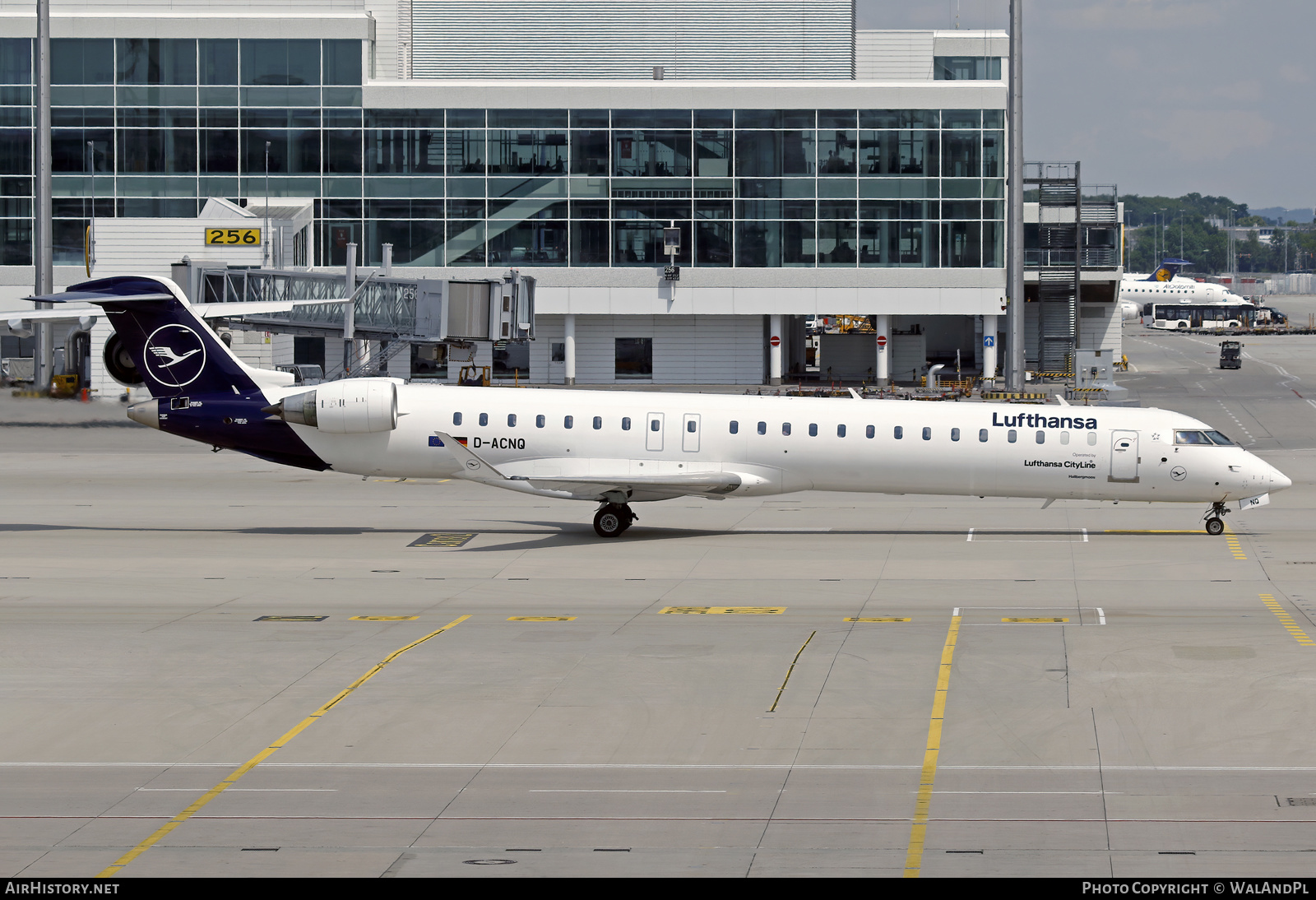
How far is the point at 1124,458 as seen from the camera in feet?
111

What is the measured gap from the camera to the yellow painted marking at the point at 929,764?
13.4m

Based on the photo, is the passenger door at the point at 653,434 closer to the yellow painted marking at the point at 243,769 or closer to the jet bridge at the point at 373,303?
the yellow painted marking at the point at 243,769

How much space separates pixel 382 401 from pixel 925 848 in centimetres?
2295

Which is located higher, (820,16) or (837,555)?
(820,16)

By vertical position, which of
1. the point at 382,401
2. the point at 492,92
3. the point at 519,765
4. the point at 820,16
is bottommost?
the point at 519,765

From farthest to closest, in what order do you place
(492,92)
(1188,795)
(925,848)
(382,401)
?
(492,92)
(382,401)
(1188,795)
(925,848)

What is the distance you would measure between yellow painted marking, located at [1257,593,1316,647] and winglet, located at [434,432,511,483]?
52.0 ft

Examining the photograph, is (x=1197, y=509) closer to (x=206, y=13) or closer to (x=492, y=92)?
(x=492, y=92)

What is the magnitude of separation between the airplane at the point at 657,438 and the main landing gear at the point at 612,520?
0.12ft

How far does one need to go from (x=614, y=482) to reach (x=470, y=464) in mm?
3195

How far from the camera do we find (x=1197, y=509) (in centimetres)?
3944

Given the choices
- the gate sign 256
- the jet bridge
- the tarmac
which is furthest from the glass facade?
the tarmac

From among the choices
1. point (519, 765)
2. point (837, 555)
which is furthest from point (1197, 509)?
point (519, 765)

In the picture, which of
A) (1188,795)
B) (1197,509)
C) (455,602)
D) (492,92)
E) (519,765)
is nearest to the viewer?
(1188,795)
